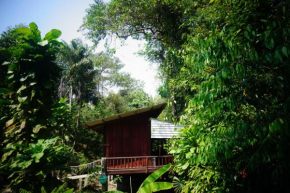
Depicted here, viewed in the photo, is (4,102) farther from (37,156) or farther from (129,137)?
(129,137)

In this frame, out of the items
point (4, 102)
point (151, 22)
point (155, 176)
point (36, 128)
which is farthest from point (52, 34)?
point (151, 22)

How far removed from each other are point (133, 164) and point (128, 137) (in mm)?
1924

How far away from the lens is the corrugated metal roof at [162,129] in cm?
1184

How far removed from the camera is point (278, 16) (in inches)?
97.3

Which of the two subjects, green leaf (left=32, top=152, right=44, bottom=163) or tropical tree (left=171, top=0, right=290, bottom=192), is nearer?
tropical tree (left=171, top=0, right=290, bottom=192)

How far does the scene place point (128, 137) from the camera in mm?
12305

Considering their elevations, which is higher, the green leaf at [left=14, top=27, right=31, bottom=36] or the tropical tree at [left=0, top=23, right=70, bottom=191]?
the green leaf at [left=14, top=27, right=31, bottom=36]

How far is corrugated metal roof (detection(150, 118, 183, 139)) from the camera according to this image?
11836 millimetres

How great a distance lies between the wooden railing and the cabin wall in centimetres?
59

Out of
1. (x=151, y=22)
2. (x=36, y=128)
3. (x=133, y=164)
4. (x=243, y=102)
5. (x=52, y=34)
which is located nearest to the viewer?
(x=243, y=102)

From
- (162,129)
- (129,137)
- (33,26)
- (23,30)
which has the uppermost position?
(33,26)

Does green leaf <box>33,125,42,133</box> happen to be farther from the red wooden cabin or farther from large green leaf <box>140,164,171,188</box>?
the red wooden cabin

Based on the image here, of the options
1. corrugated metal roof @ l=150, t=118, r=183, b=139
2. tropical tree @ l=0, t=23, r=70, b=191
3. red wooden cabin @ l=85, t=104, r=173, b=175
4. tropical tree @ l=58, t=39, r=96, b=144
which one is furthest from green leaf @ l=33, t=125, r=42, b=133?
tropical tree @ l=58, t=39, r=96, b=144

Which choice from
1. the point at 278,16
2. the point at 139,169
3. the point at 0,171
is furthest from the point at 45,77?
the point at 139,169
